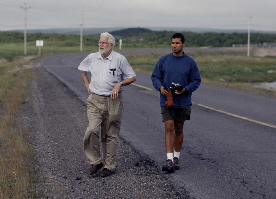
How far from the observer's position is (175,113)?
7.47m

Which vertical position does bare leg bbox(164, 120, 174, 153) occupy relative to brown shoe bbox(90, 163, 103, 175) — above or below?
above

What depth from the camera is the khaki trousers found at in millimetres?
7141

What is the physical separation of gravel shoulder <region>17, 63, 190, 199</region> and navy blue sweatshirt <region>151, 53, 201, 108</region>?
1.07m

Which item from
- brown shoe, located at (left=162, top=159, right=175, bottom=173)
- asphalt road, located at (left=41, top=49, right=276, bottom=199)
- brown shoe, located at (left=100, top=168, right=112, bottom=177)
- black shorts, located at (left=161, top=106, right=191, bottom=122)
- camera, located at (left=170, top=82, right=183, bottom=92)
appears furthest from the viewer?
black shorts, located at (left=161, top=106, right=191, bottom=122)

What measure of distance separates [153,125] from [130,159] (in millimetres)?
3834

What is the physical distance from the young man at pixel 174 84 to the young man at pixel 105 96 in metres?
0.46

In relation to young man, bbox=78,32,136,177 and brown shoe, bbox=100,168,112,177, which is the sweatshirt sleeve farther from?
brown shoe, bbox=100,168,112,177

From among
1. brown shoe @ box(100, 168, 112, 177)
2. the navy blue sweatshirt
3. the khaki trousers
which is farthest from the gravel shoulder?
the navy blue sweatshirt

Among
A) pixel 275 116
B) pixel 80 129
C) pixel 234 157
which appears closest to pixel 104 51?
pixel 234 157

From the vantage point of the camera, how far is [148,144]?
9.64 m

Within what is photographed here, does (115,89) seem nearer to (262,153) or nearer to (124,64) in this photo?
(124,64)

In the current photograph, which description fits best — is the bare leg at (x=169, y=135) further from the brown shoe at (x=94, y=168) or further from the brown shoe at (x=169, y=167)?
the brown shoe at (x=94, y=168)

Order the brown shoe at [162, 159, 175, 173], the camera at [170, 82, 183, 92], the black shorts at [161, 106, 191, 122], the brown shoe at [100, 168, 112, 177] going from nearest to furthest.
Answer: the brown shoe at [100, 168, 112, 177] < the camera at [170, 82, 183, 92] < the brown shoe at [162, 159, 175, 173] < the black shorts at [161, 106, 191, 122]

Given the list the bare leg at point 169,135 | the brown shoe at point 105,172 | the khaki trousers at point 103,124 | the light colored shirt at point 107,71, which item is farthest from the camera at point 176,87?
the brown shoe at point 105,172
